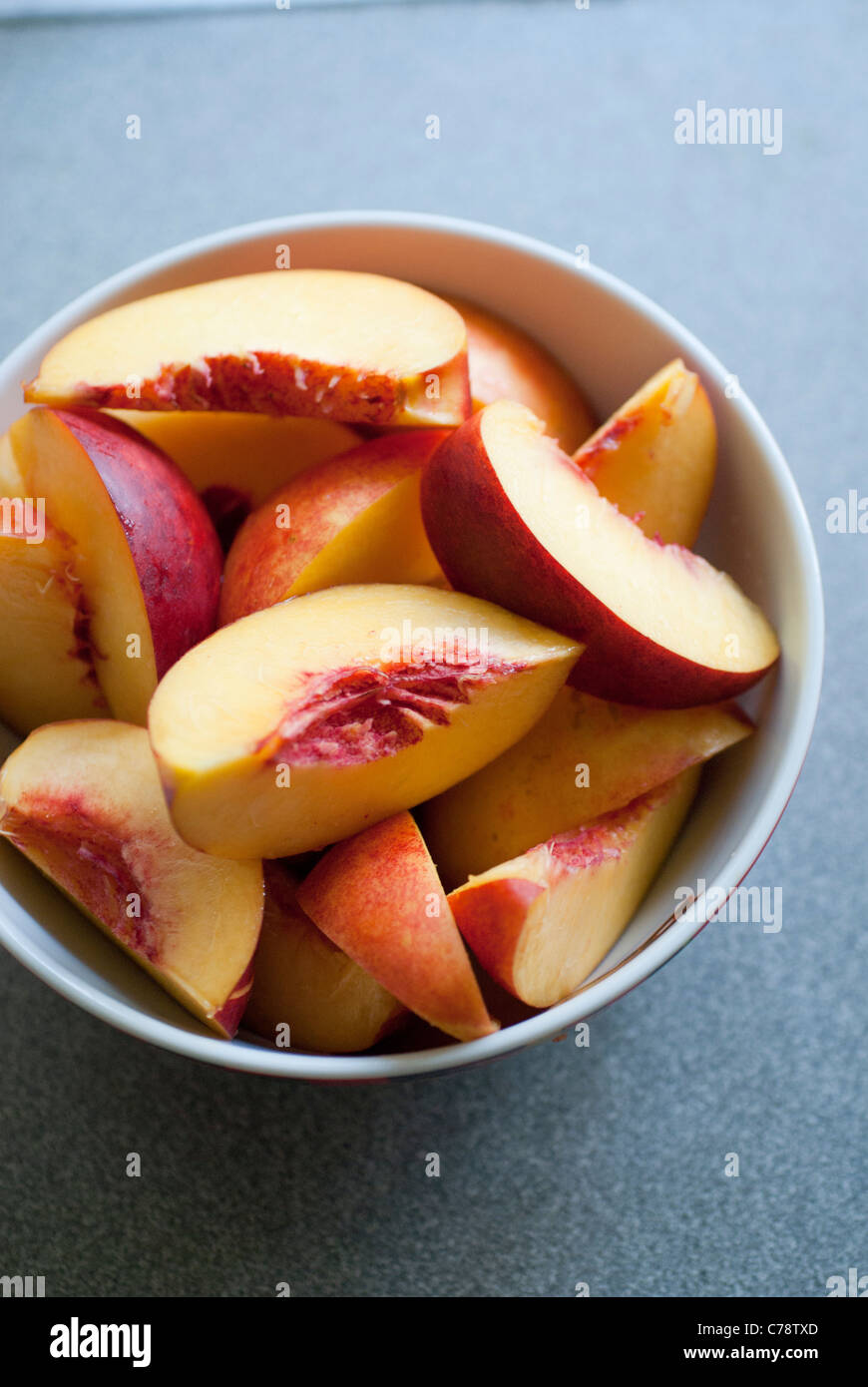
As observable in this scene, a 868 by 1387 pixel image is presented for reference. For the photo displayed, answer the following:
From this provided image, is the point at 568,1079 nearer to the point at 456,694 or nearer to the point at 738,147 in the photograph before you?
the point at 456,694

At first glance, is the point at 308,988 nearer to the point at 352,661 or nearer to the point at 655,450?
the point at 352,661

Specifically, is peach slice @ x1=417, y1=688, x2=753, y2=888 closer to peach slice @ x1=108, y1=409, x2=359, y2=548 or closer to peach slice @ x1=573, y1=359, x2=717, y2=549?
peach slice @ x1=573, y1=359, x2=717, y2=549

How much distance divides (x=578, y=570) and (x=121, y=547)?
0.97 ft

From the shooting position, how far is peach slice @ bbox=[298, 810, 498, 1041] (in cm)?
69

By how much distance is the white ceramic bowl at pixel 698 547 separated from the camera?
0.73 m

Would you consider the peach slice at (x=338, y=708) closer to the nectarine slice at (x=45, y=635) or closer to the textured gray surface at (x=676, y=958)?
the nectarine slice at (x=45, y=635)

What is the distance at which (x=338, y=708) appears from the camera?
70 centimetres

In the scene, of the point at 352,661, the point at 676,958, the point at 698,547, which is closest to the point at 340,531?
the point at 352,661

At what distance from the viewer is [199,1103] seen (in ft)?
3.20

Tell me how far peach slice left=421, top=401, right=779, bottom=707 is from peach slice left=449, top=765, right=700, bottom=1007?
0.09m

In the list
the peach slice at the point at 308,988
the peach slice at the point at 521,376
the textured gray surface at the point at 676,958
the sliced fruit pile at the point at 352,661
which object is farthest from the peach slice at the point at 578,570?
the textured gray surface at the point at 676,958

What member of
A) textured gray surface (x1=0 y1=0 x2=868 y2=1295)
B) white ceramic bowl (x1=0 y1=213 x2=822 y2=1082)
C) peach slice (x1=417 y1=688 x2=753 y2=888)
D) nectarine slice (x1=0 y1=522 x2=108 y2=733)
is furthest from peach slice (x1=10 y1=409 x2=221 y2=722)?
textured gray surface (x1=0 y1=0 x2=868 y2=1295)
